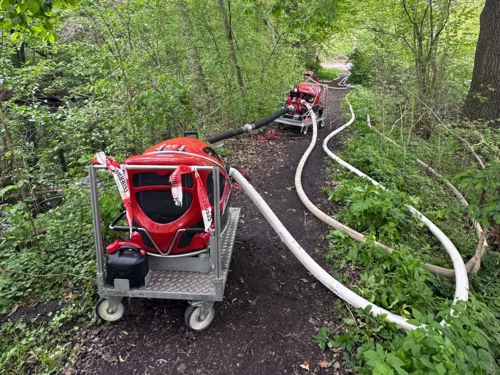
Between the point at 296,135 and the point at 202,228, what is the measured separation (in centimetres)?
648

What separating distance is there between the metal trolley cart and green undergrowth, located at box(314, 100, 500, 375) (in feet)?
3.19

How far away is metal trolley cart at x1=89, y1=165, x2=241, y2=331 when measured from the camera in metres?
2.42

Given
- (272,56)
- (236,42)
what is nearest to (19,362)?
(236,42)

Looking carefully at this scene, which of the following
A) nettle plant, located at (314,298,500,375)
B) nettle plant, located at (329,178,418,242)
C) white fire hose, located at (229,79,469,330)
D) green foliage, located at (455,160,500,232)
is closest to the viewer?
nettle plant, located at (314,298,500,375)

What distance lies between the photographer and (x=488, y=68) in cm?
638

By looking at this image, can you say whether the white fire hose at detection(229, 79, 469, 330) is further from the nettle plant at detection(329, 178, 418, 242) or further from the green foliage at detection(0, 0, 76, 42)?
the green foliage at detection(0, 0, 76, 42)

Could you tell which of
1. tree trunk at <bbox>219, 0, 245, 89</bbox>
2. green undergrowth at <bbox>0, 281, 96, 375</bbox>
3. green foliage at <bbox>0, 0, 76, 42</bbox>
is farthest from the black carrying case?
tree trunk at <bbox>219, 0, 245, 89</bbox>

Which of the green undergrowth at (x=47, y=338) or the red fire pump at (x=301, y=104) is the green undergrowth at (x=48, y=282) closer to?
the green undergrowth at (x=47, y=338)

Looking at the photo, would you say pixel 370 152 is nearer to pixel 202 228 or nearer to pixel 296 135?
pixel 296 135

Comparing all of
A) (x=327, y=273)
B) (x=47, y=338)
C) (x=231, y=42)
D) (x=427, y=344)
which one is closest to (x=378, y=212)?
(x=327, y=273)

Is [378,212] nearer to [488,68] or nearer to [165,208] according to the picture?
[165,208]

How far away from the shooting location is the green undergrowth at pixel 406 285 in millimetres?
1962

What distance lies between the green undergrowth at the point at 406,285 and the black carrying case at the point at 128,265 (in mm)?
1516

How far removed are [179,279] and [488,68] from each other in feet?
24.0
